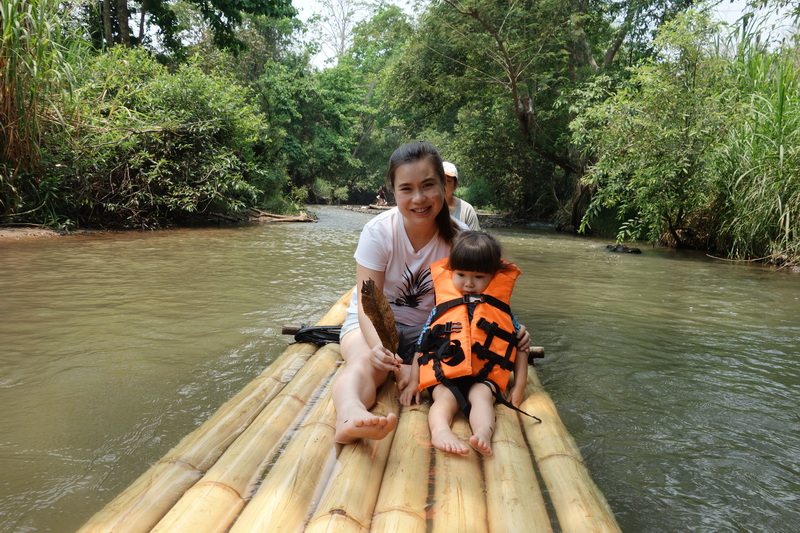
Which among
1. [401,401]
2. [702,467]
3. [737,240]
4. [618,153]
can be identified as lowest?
[702,467]

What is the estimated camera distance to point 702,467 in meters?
2.22

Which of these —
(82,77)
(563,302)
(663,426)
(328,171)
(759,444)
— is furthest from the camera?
(328,171)

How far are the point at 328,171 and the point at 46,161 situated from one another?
22310mm

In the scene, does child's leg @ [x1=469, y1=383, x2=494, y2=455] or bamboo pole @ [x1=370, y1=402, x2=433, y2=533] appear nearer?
bamboo pole @ [x1=370, y1=402, x2=433, y2=533]

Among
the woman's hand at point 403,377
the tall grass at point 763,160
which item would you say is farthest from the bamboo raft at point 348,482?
the tall grass at point 763,160

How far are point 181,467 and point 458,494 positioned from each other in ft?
2.56

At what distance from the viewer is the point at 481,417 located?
192 cm

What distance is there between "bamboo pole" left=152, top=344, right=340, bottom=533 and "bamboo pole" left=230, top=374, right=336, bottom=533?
0.05m

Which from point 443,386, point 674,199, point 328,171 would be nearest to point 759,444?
point 443,386

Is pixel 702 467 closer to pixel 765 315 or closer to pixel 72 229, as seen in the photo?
pixel 765 315

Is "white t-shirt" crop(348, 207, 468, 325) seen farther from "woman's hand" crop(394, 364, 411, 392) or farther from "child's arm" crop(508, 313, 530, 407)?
"child's arm" crop(508, 313, 530, 407)

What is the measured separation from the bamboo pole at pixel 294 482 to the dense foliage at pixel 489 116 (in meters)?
6.68

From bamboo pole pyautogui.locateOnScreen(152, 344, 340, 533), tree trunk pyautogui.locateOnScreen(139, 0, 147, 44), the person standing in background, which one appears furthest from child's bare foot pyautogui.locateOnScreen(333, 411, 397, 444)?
tree trunk pyautogui.locateOnScreen(139, 0, 147, 44)

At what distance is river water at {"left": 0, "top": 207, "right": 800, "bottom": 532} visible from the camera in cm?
200
